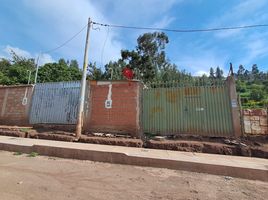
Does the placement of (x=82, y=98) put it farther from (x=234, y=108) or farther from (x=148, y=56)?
(x=148, y=56)

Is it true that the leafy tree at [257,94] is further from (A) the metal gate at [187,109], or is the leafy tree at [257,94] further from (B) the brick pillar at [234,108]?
(A) the metal gate at [187,109]

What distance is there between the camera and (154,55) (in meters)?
28.0

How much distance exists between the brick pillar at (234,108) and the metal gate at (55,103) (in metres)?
7.19

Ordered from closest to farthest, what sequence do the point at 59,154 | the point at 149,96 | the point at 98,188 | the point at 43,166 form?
the point at 98,188 < the point at 43,166 < the point at 59,154 < the point at 149,96

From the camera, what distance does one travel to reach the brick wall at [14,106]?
11.2m

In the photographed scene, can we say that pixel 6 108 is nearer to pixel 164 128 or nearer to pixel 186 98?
pixel 164 128

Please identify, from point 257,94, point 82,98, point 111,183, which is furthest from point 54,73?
point 257,94

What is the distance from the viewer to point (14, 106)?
38.1 feet

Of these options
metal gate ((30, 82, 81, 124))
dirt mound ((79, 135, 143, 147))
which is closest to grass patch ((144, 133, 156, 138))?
dirt mound ((79, 135, 143, 147))

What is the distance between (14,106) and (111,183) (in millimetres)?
9923

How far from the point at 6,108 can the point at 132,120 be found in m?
8.12

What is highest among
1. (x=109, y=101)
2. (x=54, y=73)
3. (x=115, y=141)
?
(x=54, y=73)

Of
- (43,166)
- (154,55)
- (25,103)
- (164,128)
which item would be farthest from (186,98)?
(154,55)

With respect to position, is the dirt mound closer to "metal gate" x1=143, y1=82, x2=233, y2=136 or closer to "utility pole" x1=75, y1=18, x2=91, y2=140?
"utility pole" x1=75, y1=18, x2=91, y2=140
